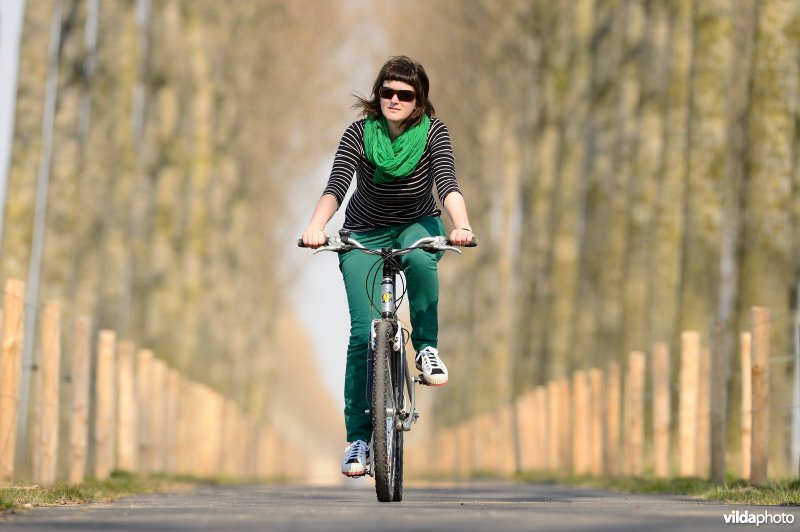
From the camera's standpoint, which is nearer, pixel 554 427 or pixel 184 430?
pixel 184 430

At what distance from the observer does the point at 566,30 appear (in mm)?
27516

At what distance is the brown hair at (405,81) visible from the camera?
27.9 ft

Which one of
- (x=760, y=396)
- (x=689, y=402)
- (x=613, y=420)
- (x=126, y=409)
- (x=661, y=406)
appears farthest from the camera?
(x=613, y=420)

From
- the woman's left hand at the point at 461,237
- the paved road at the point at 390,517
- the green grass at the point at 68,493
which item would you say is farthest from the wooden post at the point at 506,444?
the paved road at the point at 390,517

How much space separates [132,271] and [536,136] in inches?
309

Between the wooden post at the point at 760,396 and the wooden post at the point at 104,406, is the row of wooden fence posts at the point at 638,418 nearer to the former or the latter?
the wooden post at the point at 760,396

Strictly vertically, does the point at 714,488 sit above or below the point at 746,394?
below

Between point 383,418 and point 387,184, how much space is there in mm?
1291

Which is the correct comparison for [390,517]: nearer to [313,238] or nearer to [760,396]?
[313,238]

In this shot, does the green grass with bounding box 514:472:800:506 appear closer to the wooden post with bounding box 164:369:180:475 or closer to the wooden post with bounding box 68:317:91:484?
the wooden post with bounding box 68:317:91:484

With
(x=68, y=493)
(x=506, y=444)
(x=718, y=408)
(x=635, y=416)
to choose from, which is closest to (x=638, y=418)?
(x=635, y=416)

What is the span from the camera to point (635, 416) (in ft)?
49.5

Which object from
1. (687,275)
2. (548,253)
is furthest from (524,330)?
(687,275)

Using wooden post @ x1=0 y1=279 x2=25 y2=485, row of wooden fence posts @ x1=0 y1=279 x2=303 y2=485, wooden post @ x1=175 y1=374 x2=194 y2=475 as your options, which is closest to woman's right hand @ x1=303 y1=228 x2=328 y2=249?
row of wooden fence posts @ x1=0 y1=279 x2=303 y2=485
